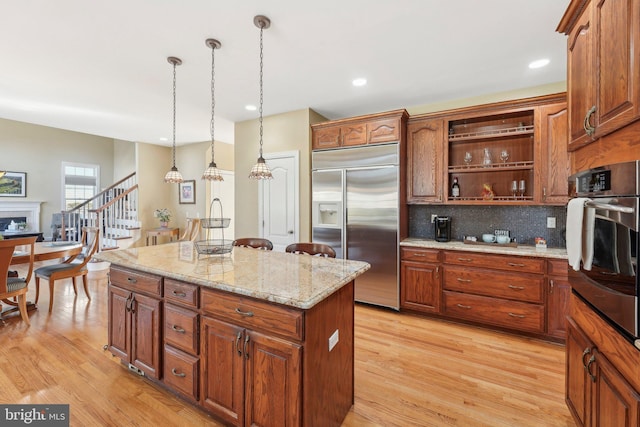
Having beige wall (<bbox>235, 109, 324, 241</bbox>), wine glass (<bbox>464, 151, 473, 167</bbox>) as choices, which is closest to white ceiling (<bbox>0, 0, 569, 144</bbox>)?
beige wall (<bbox>235, 109, 324, 241</bbox>)

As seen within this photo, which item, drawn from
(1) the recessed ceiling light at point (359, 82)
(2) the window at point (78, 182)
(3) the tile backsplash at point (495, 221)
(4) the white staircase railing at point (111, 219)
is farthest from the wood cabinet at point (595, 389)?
(2) the window at point (78, 182)

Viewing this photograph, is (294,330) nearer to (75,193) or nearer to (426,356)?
(426,356)

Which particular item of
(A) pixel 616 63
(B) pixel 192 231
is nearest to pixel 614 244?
(A) pixel 616 63

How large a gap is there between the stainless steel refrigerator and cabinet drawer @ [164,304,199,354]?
7.60ft

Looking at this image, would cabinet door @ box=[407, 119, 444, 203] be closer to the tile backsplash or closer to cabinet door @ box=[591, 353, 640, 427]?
the tile backsplash

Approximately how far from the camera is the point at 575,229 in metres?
1.43

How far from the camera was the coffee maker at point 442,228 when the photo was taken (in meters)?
3.44

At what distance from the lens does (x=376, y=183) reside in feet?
11.6

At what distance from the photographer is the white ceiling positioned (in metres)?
2.09

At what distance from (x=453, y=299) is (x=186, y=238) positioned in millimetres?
5463

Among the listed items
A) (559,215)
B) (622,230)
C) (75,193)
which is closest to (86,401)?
(622,230)

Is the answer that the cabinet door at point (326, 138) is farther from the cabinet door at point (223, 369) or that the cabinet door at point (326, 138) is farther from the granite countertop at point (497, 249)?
the cabinet door at point (223, 369)

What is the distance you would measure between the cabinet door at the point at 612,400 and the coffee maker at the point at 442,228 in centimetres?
218

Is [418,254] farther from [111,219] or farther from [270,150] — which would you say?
[111,219]
